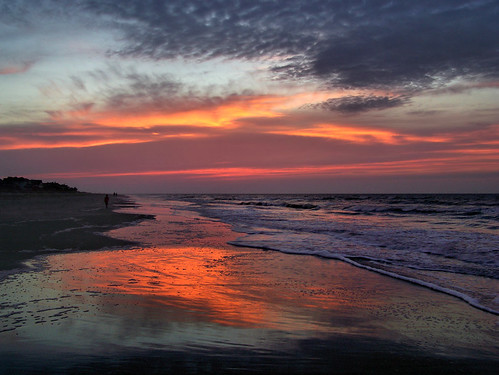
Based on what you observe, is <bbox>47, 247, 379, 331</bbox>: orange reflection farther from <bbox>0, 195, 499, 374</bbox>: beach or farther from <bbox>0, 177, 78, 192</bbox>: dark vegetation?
<bbox>0, 177, 78, 192</bbox>: dark vegetation

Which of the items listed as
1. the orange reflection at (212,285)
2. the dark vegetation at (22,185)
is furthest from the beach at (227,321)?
the dark vegetation at (22,185)

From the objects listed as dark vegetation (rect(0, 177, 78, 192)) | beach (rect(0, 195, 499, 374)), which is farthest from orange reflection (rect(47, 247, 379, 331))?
dark vegetation (rect(0, 177, 78, 192))

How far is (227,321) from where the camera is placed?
492 centimetres

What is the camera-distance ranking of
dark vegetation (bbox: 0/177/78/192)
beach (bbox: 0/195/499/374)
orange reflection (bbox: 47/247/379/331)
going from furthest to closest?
dark vegetation (bbox: 0/177/78/192) < orange reflection (bbox: 47/247/379/331) < beach (bbox: 0/195/499/374)

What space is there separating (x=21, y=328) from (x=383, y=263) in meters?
8.23

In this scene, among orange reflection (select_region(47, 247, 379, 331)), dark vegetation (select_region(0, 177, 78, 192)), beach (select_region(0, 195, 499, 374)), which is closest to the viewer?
beach (select_region(0, 195, 499, 374))

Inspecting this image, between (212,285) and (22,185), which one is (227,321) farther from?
(22,185)

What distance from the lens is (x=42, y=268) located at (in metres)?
7.76

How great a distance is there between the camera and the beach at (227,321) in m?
3.67

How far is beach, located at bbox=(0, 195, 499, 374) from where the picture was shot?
367 centimetres

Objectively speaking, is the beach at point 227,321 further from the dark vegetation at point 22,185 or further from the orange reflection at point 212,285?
the dark vegetation at point 22,185

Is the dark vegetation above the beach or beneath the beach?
above

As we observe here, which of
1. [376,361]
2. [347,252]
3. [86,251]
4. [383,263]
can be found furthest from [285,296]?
[86,251]

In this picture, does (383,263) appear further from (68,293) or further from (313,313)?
(68,293)
